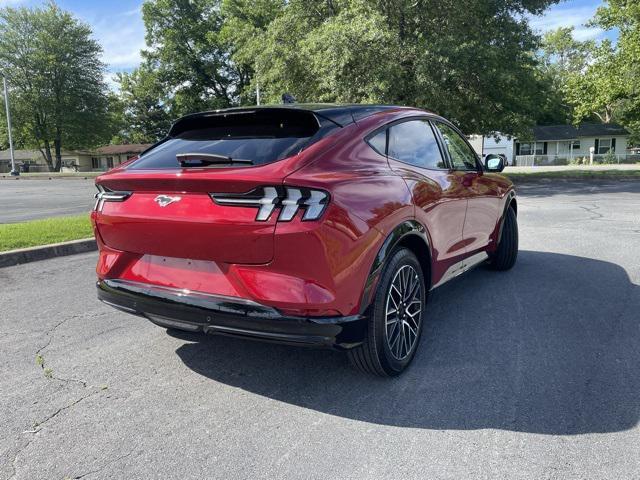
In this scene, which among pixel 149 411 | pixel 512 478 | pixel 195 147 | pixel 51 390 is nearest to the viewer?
pixel 512 478

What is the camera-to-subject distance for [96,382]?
316 cm

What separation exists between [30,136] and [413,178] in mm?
63162

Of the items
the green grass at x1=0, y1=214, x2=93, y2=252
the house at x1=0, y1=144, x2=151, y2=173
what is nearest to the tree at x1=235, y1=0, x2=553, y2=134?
the green grass at x1=0, y1=214, x2=93, y2=252

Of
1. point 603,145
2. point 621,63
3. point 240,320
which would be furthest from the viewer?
point 603,145

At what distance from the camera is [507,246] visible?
A: 226 inches

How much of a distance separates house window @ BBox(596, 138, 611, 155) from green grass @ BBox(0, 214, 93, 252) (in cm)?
5978

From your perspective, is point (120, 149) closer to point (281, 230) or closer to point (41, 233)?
point (41, 233)

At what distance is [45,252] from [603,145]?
61.9 metres

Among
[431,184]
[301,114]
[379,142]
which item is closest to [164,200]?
[301,114]

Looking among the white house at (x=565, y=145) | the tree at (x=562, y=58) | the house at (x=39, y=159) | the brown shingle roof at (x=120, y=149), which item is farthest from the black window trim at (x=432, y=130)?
the house at (x=39, y=159)

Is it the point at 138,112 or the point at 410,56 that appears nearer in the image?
the point at 410,56

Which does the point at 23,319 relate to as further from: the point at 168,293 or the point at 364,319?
the point at 364,319

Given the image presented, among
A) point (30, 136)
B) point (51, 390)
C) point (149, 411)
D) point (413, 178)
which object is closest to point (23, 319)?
point (51, 390)

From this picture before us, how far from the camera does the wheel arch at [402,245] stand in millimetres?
2885
